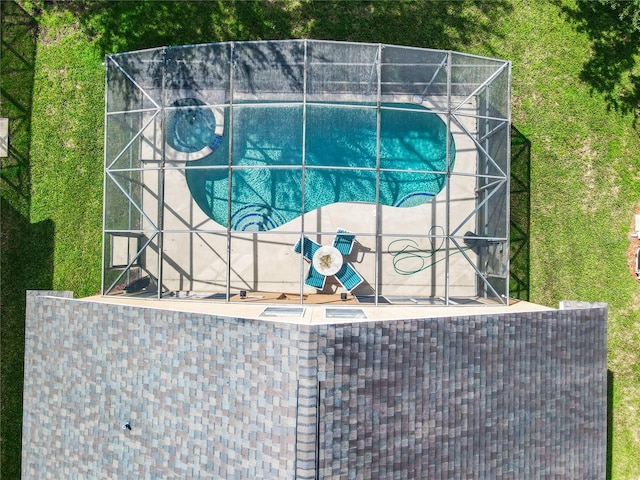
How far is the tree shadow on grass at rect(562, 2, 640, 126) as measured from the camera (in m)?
11.2

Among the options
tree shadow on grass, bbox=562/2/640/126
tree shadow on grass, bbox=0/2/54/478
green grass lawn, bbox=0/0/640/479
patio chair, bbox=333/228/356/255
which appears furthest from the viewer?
tree shadow on grass, bbox=562/2/640/126

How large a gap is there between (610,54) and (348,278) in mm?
9479

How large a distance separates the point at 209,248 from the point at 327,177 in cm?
345

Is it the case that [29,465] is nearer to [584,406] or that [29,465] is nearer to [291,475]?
[291,475]

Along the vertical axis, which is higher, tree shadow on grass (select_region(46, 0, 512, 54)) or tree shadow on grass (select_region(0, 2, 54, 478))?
tree shadow on grass (select_region(46, 0, 512, 54))

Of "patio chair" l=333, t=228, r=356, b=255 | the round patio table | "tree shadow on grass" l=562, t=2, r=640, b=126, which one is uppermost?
"tree shadow on grass" l=562, t=2, r=640, b=126

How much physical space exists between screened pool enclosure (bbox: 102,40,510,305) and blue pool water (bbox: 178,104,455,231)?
3 cm

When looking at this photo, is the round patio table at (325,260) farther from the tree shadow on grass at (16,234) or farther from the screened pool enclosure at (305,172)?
the tree shadow on grass at (16,234)

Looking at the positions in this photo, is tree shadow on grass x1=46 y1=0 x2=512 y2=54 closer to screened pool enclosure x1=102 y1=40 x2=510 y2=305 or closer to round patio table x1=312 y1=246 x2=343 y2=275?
screened pool enclosure x1=102 y1=40 x2=510 y2=305

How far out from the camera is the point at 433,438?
21.7ft

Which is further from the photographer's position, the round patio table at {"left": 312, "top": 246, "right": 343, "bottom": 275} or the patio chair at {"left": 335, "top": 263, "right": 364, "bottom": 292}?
the patio chair at {"left": 335, "top": 263, "right": 364, "bottom": 292}

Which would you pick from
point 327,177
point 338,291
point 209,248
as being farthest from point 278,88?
point 338,291

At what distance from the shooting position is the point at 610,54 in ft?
36.9

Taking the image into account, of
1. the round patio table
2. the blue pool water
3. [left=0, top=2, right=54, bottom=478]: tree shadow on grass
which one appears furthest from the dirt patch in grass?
[left=0, top=2, right=54, bottom=478]: tree shadow on grass
